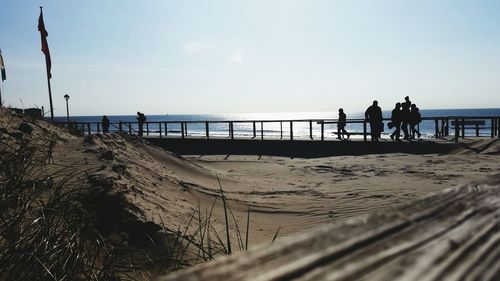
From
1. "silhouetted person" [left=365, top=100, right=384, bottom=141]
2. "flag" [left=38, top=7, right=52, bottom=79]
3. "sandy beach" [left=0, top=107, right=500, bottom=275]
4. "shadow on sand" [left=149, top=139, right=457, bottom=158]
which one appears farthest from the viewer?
"flag" [left=38, top=7, right=52, bottom=79]

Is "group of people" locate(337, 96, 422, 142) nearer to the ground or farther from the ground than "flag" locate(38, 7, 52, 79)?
nearer to the ground

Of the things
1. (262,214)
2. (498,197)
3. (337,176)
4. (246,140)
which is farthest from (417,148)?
(498,197)

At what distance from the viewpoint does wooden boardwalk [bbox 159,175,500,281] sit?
0.55 m

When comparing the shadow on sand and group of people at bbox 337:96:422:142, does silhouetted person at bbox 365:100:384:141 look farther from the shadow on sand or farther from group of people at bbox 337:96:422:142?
the shadow on sand

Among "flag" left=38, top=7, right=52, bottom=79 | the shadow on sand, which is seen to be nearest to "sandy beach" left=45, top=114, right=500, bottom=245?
the shadow on sand

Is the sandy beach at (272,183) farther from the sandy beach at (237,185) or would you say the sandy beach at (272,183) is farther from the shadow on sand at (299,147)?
the shadow on sand at (299,147)

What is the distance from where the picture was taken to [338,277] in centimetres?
56

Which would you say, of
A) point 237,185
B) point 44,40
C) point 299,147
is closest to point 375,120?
point 299,147

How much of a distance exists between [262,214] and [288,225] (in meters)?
0.72

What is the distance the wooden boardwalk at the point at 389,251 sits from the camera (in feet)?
1.81

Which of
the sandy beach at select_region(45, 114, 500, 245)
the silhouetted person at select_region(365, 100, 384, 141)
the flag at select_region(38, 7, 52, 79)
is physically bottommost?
the sandy beach at select_region(45, 114, 500, 245)

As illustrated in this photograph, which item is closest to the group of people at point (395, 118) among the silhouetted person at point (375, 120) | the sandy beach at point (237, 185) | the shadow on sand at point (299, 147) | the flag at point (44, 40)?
the silhouetted person at point (375, 120)

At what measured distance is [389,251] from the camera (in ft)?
2.13

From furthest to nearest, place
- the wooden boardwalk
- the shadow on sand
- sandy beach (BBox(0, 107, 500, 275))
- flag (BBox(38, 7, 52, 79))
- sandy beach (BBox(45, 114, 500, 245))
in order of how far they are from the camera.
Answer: flag (BBox(38, 7, 52, 79)), the shadow on sand, sandy beach (BBox(45, 114, 500, 245)), sandy beach (BBox(0, 107, 500, 275)), the wooden boardwalk
